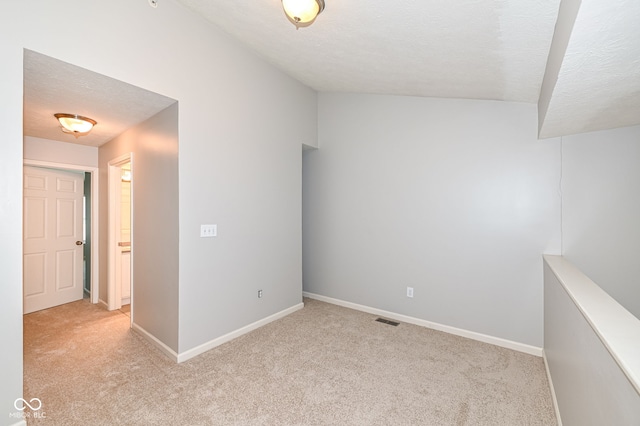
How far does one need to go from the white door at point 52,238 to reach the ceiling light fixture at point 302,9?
4.09 m

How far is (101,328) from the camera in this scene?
3.23m

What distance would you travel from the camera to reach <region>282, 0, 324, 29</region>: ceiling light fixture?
1.80 metres

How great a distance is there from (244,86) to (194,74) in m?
0.58

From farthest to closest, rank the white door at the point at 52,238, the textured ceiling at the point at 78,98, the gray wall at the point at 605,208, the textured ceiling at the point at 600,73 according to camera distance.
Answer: the white door at the point at 52,238 < the gray wall at the point at 605,208 < the textured ceiling at the point at 78,98 < the textured ceiling at the point at 600,73

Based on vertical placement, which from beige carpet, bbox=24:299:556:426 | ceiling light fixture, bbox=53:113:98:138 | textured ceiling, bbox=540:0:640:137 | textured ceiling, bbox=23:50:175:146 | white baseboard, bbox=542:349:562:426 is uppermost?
textured ceiling, bbox=23:50:175:146

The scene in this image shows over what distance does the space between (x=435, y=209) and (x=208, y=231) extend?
2.45 m

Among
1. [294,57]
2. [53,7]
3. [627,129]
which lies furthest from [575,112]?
[53,7]

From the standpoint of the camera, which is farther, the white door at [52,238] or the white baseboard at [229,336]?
the white door at [52,238]

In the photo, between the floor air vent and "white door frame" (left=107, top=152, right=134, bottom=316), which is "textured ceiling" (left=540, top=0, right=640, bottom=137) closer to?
the floor air vent

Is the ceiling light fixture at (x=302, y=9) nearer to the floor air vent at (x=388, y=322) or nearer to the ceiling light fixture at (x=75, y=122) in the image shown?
the ceiling light fixture at (x=75, y=122)

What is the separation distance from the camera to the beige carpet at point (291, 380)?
187 centimetres

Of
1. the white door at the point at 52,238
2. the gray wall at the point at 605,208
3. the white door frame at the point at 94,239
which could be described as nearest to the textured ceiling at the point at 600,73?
the gray wall at the point at 605,208

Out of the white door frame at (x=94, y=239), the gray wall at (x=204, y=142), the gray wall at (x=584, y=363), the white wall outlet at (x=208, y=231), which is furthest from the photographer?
the white door frame at (x=94, y=239)

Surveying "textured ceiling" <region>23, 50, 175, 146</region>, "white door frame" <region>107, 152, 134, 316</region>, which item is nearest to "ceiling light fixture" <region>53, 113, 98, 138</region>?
"textured ceiling" <region>23, 50, 175, 146</region>
